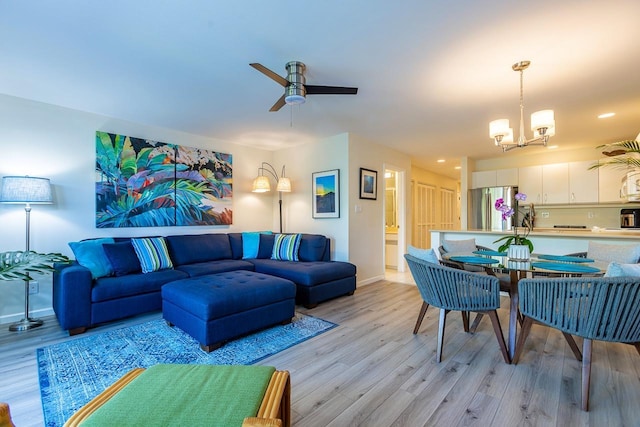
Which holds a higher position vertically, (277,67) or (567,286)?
(277,67)

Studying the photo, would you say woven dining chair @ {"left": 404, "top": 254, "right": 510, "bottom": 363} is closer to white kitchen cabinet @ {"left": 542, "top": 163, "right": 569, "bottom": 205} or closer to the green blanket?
the green blanket

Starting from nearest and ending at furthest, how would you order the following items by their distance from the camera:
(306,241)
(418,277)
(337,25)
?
(337,25), (418,277), (306,241)

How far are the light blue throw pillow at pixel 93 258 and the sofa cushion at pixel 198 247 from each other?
31.2 inches

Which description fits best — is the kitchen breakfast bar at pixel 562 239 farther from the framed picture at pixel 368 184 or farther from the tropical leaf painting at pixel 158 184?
the tropical leaf painting at pixel 158 184

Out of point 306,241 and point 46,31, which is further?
point 306,241

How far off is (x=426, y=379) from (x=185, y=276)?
271cm

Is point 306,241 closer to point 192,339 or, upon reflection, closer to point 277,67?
point 192,339

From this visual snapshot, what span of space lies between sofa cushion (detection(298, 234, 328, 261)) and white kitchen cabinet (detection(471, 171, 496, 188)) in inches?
145

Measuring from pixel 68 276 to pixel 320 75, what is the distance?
290 centimetres

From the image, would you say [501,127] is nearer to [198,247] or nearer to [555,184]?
[555,184]

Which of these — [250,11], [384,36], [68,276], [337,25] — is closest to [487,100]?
[384,36]

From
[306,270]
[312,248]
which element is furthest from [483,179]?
[306,270]

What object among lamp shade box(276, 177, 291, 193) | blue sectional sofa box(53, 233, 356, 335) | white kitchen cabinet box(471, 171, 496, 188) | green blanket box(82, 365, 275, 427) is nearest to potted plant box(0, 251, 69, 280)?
blue sectional sofa box(53, 233, 356, 335)

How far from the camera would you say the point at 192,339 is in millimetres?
2520
